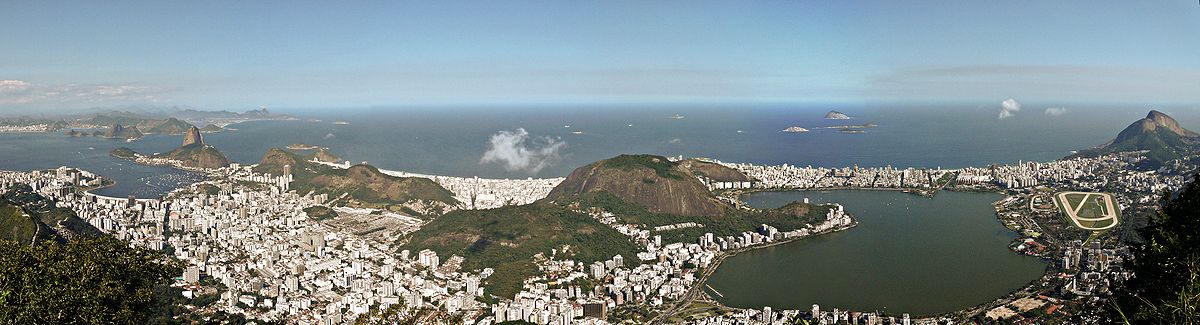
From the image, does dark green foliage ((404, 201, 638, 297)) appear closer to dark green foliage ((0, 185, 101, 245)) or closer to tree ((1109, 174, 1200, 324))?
dark green foliage ((0, 185, 101, 245))

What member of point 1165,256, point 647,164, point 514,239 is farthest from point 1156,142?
point 1165,256

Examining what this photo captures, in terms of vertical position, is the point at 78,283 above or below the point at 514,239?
above

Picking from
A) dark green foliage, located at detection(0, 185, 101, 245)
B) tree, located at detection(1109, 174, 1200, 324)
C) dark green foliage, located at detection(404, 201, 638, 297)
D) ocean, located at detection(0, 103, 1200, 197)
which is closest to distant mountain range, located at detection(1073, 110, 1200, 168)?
ocean, located at detection(0, 103, 1200, 197)

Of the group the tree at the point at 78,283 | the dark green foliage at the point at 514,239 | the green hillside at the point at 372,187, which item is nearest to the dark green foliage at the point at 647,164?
the dark green foliage at the point at 514,239

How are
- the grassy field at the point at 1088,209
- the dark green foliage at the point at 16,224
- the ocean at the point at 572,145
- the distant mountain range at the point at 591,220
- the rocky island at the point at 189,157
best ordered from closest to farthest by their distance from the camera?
the dark green foliage at the point at 16,224, the distant mountain range at the point at 591,220, the grassy field at the point at 1088,209, the rocky island at the point at 189,157, the ocean at the point at 572,145

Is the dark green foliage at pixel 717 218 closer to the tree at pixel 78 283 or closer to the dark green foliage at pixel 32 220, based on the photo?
the dark green foliage at pixel 32 220

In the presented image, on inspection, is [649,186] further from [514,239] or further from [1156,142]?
[1156,142]
